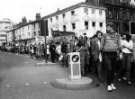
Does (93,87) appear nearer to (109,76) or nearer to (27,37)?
(109,76)

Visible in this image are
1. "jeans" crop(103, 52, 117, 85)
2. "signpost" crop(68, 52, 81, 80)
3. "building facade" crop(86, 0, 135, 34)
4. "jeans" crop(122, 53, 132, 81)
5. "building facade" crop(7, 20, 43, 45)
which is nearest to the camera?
"jeans" crop(103, 52, 117, 85)

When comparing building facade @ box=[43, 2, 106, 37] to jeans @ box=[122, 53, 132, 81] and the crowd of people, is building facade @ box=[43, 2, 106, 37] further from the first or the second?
jeans @ box=[122, 53, 132, 81]

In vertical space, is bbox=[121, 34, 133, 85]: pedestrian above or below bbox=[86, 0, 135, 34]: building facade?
below

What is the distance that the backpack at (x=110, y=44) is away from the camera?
254 inches

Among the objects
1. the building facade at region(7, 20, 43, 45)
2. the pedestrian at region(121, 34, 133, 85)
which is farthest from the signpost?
the building facade at region(7, 20, 43, 45)

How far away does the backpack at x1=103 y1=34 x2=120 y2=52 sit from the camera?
6.46 metres

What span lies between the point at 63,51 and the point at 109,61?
23.6 ft

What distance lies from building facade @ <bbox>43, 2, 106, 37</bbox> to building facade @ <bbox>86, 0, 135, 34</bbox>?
8.93 feet

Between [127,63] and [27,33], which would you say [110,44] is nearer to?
[127,63]

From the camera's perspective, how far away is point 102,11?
44656 mm

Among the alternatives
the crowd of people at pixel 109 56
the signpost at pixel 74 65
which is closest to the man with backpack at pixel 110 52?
the crowd of people at pixel 109 56

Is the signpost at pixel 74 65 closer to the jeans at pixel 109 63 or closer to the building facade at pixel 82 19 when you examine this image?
the jeans at pixel 109 63

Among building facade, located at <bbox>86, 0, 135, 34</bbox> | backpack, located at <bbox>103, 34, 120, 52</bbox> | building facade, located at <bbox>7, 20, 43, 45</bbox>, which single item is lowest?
backpack, located at <bbox>103, 34, 120, 52</bbox>

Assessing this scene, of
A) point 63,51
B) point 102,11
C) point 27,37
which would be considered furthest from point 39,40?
point 27,37
